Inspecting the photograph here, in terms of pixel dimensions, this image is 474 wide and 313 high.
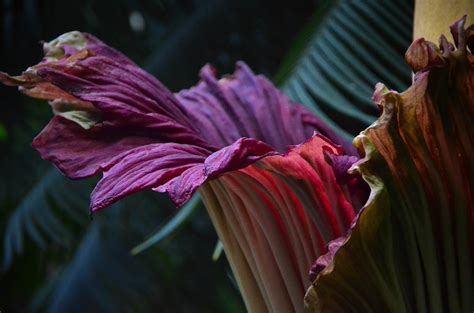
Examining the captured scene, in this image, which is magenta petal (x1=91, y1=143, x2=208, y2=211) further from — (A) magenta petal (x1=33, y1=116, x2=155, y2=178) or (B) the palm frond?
(B) the palm frond

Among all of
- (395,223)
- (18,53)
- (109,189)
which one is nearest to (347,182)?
(395,223)

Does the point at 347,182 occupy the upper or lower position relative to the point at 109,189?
lower

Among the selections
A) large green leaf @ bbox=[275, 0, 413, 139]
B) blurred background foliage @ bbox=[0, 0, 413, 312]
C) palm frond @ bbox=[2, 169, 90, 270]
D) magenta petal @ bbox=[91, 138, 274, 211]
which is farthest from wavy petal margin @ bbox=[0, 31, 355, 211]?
palm frond @ bbox=[2, 169, 90, 270]

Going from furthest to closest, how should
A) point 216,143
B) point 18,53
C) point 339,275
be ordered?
point 18,53 < point 216,143 < point 339,275

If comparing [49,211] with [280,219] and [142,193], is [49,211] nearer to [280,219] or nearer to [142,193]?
[142,193]

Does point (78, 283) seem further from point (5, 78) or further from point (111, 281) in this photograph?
point (5, 78)

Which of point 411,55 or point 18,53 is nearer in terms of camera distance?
point 411,55
